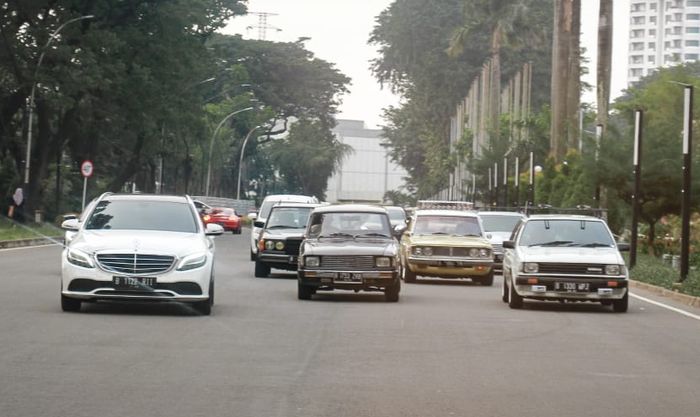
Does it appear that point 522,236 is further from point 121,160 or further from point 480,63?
point 480,63

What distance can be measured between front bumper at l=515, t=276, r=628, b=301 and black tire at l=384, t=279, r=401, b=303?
7.28 ft

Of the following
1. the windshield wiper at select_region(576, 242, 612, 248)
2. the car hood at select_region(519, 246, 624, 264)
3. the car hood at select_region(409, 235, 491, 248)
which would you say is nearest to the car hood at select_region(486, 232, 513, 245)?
the car hood at select_region(409, 235, 491, 248)

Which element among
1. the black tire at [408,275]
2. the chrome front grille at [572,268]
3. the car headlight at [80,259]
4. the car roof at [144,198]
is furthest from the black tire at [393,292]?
the black tire at [408,275]

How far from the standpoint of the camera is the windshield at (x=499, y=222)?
40.1 meters

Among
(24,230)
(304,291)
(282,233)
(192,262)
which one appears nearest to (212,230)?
(192,262)

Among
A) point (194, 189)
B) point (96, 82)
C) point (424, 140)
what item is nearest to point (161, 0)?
point (96, 82)

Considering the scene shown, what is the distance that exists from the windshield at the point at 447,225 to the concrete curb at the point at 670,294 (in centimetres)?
380

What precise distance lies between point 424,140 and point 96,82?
67330 millimetres

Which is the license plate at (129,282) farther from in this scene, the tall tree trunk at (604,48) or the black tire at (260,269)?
the tall tree trunk at (604,48)

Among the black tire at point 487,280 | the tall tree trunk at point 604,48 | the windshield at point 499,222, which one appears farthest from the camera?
the tall tree trunk at point 604,48

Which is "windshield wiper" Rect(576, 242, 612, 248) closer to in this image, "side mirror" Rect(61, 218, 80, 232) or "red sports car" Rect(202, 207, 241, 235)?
"side mirror" Rect(61, 218, 80, 232)

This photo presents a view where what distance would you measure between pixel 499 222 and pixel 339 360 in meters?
26.1

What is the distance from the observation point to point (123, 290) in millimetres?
19422

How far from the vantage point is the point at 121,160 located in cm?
8481
